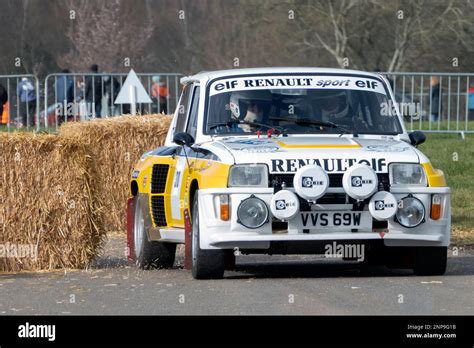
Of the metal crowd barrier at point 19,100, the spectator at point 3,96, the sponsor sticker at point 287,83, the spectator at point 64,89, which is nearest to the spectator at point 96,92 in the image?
the spectator at point 64,89

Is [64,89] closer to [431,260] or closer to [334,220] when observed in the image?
[431,260]

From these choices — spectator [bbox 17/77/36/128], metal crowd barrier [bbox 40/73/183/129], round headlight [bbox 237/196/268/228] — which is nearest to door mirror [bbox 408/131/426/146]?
round headlight [bbox 237/196/268/228]

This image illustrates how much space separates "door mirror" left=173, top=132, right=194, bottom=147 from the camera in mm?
11492

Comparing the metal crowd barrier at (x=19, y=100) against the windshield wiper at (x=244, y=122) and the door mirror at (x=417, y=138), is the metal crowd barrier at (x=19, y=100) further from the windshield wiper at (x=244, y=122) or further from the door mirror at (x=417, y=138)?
the door mirror at (x=417, y=138)

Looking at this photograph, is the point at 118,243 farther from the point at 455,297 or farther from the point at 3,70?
the point at 3,70

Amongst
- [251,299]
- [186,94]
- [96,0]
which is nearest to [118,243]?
[186,94]

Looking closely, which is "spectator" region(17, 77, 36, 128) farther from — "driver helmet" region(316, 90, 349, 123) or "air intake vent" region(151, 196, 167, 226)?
"driver helmet" region(316, 90, 349, 123)

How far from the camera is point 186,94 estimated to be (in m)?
12.9

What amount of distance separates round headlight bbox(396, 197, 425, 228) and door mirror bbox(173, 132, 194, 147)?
80.1 inches

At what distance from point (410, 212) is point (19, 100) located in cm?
1617

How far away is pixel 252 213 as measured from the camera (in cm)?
1038

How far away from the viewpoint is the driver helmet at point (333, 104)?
38.6ft

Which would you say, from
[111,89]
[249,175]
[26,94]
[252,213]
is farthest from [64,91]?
[252,213]

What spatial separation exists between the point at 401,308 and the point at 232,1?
50176 millimetres
